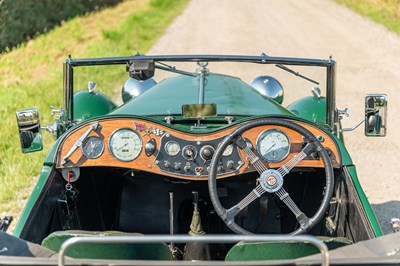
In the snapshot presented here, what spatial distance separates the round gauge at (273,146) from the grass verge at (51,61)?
10.5ft

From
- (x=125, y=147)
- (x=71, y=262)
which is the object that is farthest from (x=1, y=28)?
(x=71, y=262)

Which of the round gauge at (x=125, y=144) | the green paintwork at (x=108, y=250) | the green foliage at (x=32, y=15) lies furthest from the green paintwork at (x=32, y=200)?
the green foliage at (x=32, y=15)

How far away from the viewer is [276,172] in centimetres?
420

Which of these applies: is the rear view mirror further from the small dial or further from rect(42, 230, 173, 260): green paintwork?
rect(42, 230, 173, 260): green paintwork

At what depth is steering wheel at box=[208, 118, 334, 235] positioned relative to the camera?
13.3 feet

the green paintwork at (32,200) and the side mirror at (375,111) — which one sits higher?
the side mirror at (375,111)

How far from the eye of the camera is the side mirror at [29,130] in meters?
4.82

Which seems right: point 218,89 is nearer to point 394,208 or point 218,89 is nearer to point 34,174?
point 394,208

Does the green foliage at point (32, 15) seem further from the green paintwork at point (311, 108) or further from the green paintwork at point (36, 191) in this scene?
the green paintwork at point (36, 191)

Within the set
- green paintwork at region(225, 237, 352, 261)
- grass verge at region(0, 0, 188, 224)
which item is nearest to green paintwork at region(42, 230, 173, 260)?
green paintwork at region(225, 237, 352, 261)

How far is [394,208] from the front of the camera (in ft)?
22.7

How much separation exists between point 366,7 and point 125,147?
734 inches

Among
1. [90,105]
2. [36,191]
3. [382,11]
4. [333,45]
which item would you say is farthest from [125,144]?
[382,11]

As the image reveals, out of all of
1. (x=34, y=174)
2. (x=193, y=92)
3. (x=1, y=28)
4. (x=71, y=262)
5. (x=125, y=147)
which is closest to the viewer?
(x=71, y=262)
